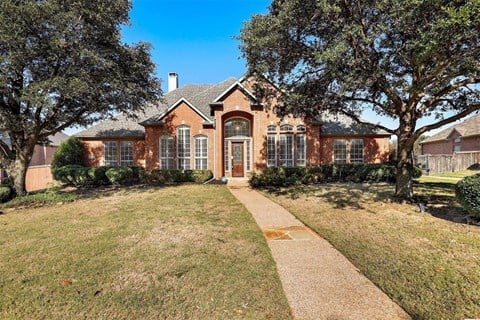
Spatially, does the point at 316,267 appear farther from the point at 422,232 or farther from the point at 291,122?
the point at 291,122

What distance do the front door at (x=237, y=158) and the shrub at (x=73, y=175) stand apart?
9.69m

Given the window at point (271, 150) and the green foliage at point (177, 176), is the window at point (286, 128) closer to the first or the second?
the window at point (271, 150)

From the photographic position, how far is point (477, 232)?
20.3 feet

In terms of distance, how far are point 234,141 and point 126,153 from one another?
8795 millimetres

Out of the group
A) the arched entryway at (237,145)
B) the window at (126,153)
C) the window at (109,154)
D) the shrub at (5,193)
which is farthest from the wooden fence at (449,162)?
the shrub at (5,193)

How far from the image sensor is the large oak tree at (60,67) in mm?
9188

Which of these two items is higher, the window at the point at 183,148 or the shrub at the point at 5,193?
the window at the point at 183,148

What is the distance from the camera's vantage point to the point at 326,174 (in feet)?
55.5

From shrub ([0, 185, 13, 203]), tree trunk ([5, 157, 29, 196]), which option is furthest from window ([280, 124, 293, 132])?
shrub ([0, 185, 13, 203])

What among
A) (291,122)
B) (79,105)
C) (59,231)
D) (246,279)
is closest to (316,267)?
(246,279)

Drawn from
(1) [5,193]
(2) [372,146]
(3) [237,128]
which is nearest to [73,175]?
(1) [5,193]

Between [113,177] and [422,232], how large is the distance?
52.8 ft

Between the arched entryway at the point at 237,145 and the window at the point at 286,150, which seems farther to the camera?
the arched entryway at the point at 237,145

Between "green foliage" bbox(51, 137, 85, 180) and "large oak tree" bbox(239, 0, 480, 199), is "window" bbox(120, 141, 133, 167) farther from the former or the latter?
"large oak tree" bbox(239, 0, 480, 199)
